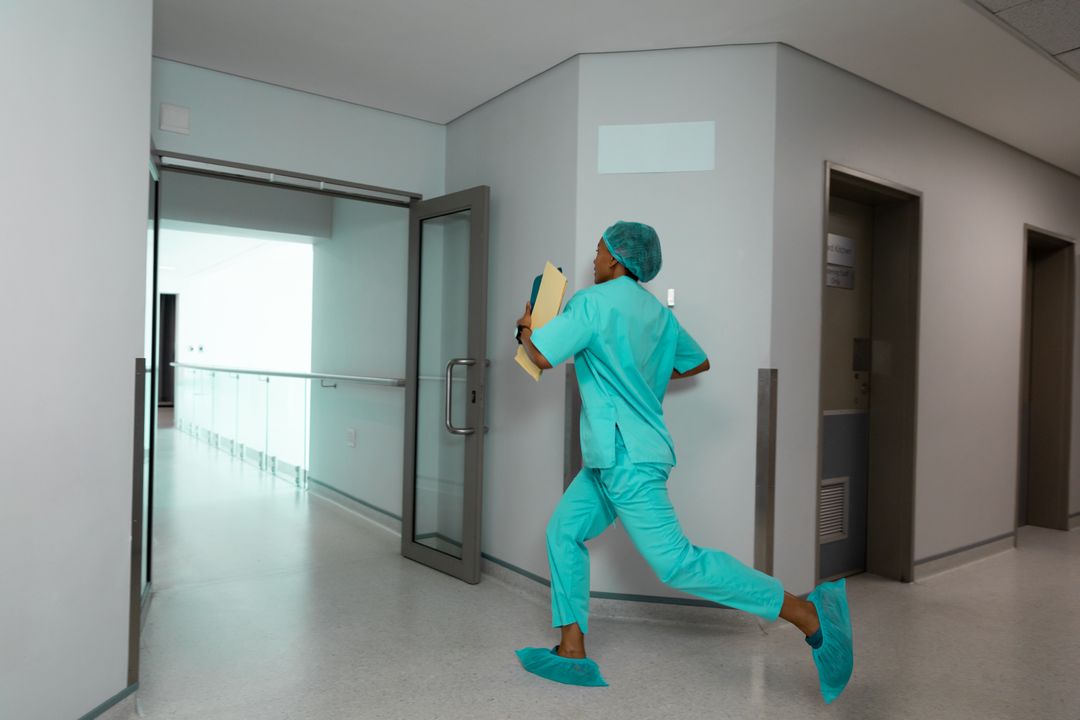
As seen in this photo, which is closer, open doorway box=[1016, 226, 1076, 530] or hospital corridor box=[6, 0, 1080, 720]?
hospital corridor box=[6, 0, 1080, 720]

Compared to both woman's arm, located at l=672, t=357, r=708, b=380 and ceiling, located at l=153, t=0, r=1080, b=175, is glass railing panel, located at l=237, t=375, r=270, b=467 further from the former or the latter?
woman's arm, located at l=672, t=357, r=708, b=380

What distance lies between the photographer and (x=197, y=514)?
5129 mm

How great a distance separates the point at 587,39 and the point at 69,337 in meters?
2.32

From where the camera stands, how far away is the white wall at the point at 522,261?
3.42 meters

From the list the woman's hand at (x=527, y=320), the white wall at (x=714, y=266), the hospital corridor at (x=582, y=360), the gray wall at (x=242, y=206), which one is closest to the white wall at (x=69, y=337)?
the hospital corridor at (x=582, y=360)

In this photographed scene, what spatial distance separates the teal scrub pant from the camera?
7.95 feet

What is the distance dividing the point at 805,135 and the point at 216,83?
9.23ft

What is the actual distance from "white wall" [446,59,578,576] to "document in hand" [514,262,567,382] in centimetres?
74

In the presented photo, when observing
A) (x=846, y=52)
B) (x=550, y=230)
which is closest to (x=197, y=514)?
(x=550, y=230)

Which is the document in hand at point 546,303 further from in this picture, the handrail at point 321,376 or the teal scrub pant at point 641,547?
the handrail at point 321,376

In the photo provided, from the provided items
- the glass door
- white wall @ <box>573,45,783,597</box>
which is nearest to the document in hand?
white wall @ <box>573,45,783,597</box>

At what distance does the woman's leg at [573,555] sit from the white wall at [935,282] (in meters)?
0.99

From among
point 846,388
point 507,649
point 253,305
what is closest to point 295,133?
point 507,649

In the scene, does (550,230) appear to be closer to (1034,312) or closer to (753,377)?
(753,377)
